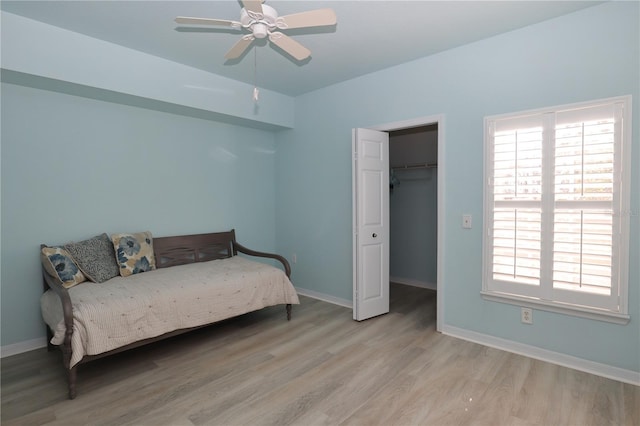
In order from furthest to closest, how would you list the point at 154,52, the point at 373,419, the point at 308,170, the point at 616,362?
the point at 308,170
the point at 154,52
the point at 616,362
the point at 373,419

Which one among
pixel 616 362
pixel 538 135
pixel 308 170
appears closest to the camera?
pixel 616 362

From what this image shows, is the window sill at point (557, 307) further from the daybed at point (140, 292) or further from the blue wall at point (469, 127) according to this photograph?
the daybed at point (140, 292)

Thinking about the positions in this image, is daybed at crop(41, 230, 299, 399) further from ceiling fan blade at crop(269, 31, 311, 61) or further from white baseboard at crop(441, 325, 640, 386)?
ceiling fan blade at crop(269, 31, 311, 61)

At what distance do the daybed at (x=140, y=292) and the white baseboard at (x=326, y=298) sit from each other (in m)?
0.78

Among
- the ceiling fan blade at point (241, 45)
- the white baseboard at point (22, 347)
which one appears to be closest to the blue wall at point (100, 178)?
the white baseboard at point (22, 347)

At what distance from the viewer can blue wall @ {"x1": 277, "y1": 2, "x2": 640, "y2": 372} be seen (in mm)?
2438

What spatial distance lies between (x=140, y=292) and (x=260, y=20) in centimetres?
221

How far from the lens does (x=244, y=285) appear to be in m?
3.32

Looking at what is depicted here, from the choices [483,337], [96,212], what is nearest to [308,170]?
[96,212]

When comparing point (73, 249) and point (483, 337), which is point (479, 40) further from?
point (73, 249)

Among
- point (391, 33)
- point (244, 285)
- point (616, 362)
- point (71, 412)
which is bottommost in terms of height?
point (71, 412)

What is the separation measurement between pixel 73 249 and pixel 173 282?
0.94 metres

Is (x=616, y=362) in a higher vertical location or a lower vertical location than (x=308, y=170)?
lower

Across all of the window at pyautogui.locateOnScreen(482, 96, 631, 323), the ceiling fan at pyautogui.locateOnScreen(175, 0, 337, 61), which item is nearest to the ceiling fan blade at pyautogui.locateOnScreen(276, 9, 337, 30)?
the ceiling fan at pyautogui.locateOnScreen(175, 0, 337, 61)
